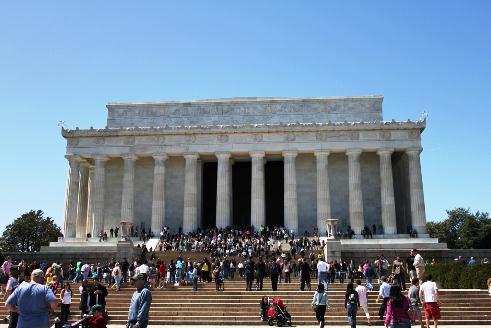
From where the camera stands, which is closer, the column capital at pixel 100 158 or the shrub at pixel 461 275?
the shrub at pixel 461 275

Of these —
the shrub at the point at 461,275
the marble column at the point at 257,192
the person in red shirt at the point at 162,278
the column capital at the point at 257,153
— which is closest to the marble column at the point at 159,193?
the column capital at the point at 257,153

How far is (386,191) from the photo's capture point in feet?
172

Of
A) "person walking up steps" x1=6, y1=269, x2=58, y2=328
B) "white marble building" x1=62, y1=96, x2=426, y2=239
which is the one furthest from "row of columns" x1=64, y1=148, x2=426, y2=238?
"person walking up steps" x1=6, y1=269, x2=58, y2=328

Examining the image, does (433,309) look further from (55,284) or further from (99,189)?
(99,189)

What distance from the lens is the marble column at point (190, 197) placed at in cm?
5266

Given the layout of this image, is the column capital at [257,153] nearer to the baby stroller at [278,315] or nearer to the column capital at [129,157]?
the column capital at [129,157]

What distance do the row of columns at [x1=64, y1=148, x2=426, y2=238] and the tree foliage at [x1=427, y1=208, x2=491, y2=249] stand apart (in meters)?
29.3

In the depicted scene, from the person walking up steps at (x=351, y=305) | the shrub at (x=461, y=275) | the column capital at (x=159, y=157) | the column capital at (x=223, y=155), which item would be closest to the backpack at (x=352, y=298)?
the person walking up steps at (x=351, y=305)

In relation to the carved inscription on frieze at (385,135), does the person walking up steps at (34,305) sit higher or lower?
lower

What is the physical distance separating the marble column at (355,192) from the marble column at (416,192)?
16.0 feet

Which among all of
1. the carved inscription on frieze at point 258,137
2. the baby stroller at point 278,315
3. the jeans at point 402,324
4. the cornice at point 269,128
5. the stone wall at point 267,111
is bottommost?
the baby stroller at point 278,315

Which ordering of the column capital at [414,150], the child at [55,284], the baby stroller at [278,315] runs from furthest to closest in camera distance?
the column capital at [414,150]
the child at [55,284]
the baby stroller at [278,315]

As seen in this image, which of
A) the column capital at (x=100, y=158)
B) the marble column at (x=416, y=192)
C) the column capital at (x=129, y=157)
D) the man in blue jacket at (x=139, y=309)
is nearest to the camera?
the man in blue jacket at (x=139, y=309)

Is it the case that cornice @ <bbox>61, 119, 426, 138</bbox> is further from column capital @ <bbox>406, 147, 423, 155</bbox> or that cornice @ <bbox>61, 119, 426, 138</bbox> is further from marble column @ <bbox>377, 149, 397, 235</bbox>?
marble column @ <bbox>377, 149, 397, 235</bbox>
